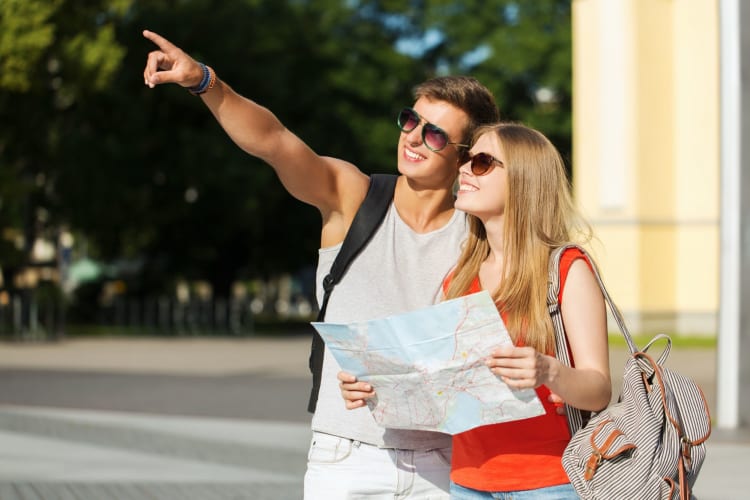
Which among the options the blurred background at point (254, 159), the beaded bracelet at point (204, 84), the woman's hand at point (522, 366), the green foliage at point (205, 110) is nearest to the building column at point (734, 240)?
the blurred background at point (254, 159)

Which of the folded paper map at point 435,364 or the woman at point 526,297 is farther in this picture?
the woman at point 526,297

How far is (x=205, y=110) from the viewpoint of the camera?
3462cm

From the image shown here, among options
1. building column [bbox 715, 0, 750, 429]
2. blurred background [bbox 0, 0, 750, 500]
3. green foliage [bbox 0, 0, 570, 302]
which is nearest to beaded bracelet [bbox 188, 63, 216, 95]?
building column [bbox 715, 0, 750, 429]

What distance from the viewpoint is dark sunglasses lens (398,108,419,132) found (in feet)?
11.0

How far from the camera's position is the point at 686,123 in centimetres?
3155

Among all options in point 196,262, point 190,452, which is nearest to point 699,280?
point 196,262

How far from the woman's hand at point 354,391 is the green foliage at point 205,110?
25101mm

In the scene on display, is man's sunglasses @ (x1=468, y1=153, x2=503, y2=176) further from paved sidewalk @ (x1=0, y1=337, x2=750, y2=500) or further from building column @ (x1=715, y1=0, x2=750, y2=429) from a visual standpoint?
building column @ (x1=715, y1=0, x2=750, y2=429)

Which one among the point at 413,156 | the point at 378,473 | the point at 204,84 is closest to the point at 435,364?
the point at 378,473

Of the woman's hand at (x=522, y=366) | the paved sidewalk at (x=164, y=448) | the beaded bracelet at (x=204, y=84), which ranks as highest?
the beaded bracelet at (x=204, y=84)

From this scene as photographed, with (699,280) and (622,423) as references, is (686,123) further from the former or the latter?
(622,423)

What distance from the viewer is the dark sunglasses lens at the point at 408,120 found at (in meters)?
3.36

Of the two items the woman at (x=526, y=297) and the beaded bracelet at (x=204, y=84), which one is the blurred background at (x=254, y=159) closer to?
the beaded bracelet at (x=204, y=84)

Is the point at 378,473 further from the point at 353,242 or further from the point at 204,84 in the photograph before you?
the point at 204,84
